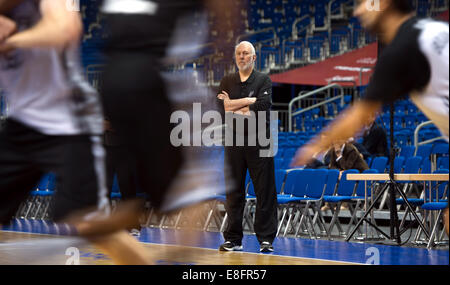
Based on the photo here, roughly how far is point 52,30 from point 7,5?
346 millimetres

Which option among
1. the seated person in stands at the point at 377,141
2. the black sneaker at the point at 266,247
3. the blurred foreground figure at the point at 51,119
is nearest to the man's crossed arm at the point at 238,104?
the black sneaker at the point at 266,247

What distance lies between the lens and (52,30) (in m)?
2.95

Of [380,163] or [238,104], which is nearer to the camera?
[238,104]

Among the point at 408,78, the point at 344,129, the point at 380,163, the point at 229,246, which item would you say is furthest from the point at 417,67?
the point at 380,163

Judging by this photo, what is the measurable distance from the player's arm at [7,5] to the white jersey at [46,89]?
0.11 ft

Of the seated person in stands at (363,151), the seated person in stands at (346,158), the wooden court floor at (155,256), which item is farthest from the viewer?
the seated person in stands at (363,151)

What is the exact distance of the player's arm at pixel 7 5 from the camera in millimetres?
3125

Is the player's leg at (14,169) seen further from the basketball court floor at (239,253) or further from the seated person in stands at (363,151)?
the seated person in stands at (363,151)

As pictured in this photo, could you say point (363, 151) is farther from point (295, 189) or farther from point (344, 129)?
point (344, 129)

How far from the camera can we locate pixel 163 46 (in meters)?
3.08

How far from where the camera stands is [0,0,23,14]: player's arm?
3125 millimetres

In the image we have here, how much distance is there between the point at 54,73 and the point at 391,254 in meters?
4.16
